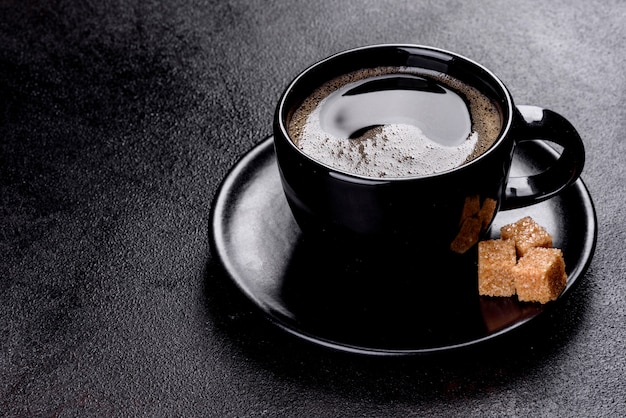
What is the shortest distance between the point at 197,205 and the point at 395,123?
33cm

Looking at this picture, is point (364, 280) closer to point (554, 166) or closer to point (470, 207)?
point (470, 207)

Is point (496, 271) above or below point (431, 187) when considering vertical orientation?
below

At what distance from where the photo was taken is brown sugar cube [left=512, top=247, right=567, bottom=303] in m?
0.80

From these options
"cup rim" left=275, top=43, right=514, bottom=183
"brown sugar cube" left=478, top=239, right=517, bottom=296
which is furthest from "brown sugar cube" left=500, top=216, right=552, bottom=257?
"cup rim" left=275, top=43, right=514, bottom=183

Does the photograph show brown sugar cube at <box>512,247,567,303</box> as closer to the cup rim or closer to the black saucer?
the black saucer

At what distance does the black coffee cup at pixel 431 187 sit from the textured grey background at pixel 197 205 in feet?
0.42

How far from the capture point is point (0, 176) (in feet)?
3.89

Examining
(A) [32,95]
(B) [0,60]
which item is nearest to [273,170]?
(A) [32,95]

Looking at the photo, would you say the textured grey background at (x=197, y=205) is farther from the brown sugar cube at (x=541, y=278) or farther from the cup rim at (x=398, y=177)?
the cup rim at (x=398, y=177)

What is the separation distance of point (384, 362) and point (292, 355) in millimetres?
103

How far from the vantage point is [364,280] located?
2.90ft

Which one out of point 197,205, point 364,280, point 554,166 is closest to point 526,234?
point 554,166

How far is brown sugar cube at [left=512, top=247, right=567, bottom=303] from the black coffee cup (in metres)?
0.07

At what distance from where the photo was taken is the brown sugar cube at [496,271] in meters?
0.82
